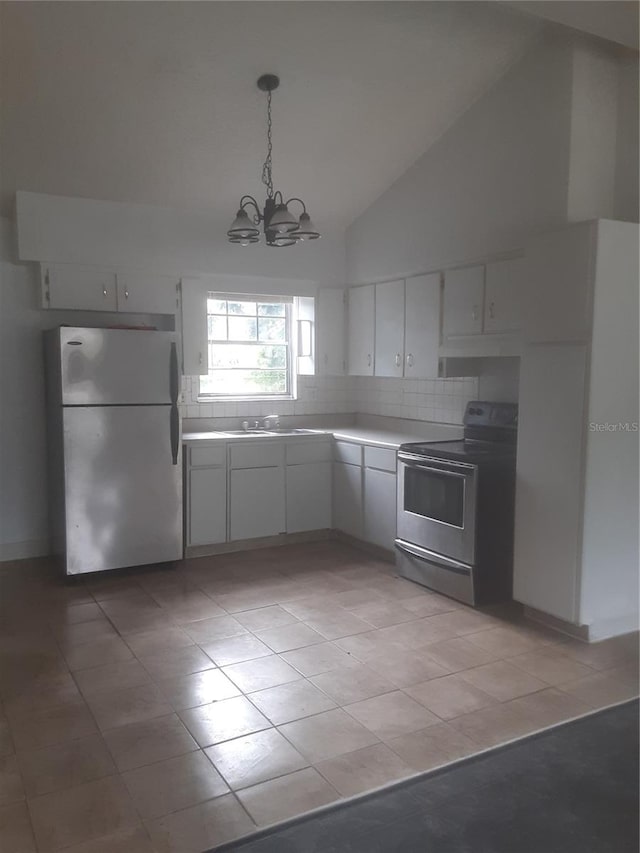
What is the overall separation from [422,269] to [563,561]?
7.54ft

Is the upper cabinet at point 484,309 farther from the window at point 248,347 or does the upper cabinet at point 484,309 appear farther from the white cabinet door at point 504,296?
the window at point 248,347

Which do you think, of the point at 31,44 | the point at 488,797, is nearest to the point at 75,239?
the point at 31,44

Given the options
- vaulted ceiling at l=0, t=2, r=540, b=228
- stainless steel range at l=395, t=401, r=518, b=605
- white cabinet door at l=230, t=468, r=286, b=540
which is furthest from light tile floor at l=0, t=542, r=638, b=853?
vaulted ceiling at l=0, t=2, r=540, b=228

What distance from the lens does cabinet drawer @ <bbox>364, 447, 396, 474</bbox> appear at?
4.76 m

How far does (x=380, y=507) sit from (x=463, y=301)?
5.10 ft

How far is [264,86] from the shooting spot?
3842mm

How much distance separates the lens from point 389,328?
5.22 meters

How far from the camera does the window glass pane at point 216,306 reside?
5461mm

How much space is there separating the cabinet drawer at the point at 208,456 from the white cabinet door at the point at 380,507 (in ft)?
3.47

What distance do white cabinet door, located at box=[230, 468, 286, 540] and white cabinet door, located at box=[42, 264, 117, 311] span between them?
1.53m

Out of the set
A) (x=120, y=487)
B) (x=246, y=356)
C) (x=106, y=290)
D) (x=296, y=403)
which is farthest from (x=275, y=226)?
(x=296, y=403)

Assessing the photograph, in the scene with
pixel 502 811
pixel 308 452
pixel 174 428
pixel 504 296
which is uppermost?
pixel 504 296

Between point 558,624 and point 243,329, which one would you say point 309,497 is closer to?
point 243,329

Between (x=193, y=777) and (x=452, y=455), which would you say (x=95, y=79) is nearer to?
(x=452, y=455)
